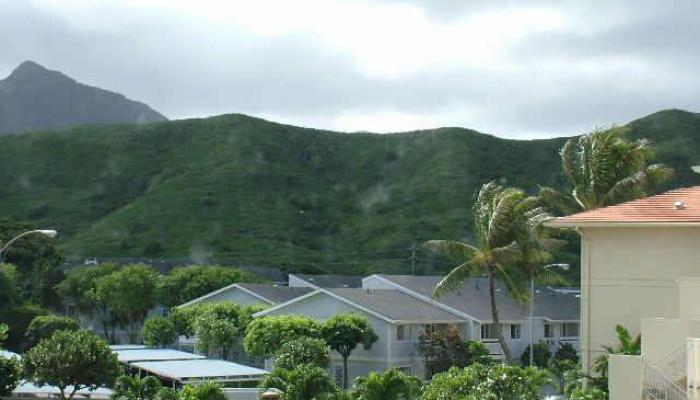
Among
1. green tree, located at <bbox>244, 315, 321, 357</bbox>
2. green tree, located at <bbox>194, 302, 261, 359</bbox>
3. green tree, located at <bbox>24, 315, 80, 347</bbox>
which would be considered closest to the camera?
green tree, located at <bbox>244, 315, 321, 357</bbox>

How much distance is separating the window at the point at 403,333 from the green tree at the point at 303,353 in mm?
8397

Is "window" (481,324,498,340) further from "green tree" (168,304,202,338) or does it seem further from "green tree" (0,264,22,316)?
"green tree" (0,264,22,316)

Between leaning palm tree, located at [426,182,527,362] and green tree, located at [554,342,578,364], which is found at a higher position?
leaning palm tree, located at [426,182,527,362]

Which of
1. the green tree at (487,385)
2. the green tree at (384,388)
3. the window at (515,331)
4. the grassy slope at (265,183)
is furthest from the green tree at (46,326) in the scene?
the green tree at (487,385)

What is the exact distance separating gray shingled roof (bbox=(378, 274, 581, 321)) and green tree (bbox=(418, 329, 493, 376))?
4677 millimetres

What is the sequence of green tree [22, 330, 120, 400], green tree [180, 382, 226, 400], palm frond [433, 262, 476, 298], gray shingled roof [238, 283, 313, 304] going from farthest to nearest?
gray shingled roof [238, 283, 313, 304] < palm frond [433, 262, 476, 298] < green tree [22, 330, 120, 400] < green tree [180, 382, 226, 400]

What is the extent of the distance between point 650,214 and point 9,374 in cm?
2815

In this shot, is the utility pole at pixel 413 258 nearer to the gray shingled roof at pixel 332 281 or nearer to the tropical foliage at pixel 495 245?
the gray shingled roof at pixel 332 281

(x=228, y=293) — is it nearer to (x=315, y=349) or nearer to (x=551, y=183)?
(x=315, y=349)

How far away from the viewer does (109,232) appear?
12588 cm

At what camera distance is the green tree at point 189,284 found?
260 feet

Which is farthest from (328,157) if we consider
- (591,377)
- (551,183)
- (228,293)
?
(591,377)

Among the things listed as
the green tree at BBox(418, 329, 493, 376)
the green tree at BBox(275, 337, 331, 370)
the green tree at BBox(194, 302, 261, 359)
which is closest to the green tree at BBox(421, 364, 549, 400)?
the green tree at BBox(275, 337, 331, 370)

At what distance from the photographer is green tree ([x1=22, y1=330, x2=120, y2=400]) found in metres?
43.3
